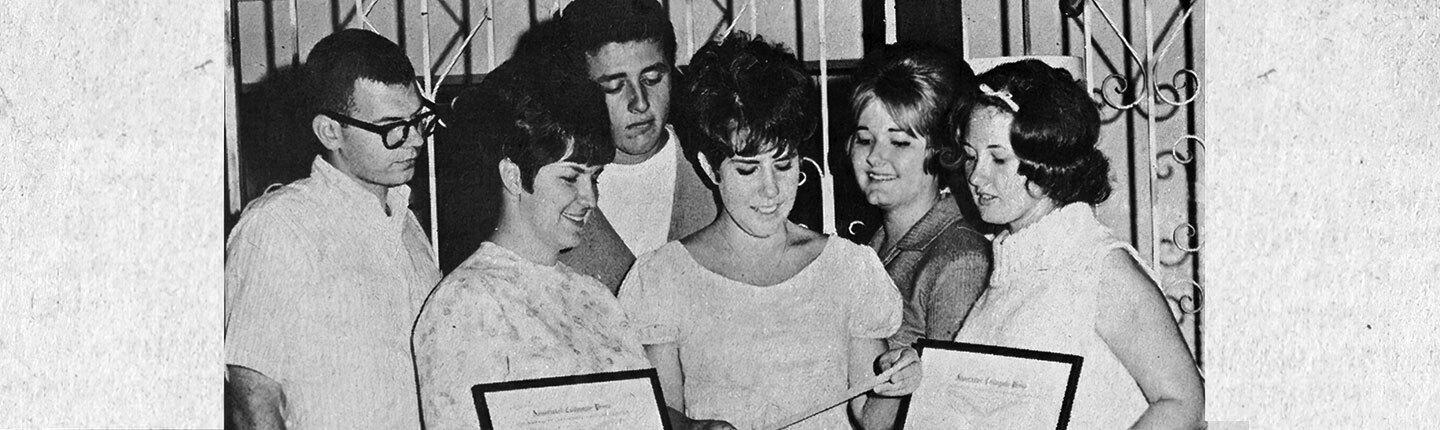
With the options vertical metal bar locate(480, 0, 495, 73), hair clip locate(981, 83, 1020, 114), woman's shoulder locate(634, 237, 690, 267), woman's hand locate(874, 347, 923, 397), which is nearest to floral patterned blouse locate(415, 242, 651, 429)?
woman's shoulder locate(634, 237, 690, 267)

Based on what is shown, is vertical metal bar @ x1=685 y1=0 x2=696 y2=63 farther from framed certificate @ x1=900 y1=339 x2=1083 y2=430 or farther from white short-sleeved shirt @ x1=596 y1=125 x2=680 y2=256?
framed certificate @ x1=900 y1=339 x2=1083 y2=430

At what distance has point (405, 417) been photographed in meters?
2.73

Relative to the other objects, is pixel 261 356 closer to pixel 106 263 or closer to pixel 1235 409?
pixel 106 263

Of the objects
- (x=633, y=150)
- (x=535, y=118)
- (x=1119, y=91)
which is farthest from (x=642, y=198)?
(x=1119, y=91)

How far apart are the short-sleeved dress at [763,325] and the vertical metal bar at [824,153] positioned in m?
0.04

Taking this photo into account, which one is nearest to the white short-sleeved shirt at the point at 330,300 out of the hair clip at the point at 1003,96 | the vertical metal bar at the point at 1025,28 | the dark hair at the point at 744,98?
the dark hair at the point at 744,98

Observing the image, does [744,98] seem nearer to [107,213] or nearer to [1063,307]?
[1063,307]

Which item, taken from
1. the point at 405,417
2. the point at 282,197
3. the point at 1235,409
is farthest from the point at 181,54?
the point at 1235,409

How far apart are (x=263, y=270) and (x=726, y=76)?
98 centimetres

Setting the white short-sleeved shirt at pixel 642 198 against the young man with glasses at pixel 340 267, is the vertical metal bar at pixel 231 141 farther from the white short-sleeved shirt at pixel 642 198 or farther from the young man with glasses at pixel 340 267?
the white short-sleeved shirt at pixel 642 198

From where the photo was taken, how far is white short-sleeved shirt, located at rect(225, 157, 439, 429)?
2.71 metres

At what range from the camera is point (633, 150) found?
276 cm

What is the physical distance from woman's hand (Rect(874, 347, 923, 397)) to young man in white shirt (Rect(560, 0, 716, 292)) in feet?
1.50

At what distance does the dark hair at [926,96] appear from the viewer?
8.97ft
